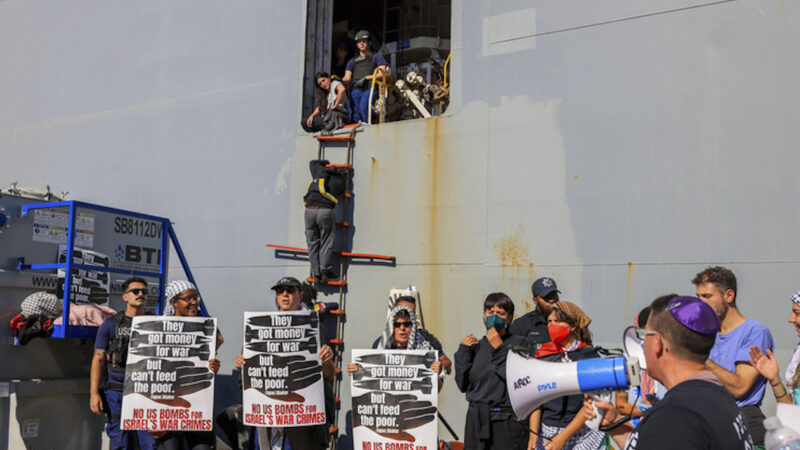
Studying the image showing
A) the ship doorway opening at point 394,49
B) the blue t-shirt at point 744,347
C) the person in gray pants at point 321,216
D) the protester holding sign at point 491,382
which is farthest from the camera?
the ship doorway opening at point 394,49

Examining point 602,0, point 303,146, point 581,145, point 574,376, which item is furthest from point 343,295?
point 574,376

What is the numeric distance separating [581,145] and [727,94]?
4.79 ft

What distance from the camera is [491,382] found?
577 centimetres

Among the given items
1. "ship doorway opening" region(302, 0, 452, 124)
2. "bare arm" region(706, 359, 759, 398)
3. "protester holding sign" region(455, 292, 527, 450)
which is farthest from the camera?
"ship doorway opening" region(302, 0, 452, 124)

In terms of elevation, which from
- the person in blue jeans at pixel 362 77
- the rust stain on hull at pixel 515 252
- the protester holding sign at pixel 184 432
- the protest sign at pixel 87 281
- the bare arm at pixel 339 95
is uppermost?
the person in blue jeans at pixel 362 77

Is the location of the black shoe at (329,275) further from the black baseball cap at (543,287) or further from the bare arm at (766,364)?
the bare arm at (766,364)

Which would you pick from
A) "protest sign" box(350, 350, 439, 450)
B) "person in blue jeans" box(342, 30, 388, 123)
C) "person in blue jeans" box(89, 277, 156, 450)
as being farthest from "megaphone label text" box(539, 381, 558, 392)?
"person in blue jeans" box(342, 30, 388, 123)

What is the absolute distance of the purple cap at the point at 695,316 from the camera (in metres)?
2.68

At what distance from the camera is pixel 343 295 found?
8.94 meters

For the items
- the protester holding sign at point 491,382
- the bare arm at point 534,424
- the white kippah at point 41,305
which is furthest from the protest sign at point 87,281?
the bare arm at point 534,424

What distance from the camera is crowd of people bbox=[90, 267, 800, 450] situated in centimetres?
255

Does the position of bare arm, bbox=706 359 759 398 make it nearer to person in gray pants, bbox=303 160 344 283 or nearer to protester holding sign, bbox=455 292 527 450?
protester holding sign, bbox=455 292 527 450

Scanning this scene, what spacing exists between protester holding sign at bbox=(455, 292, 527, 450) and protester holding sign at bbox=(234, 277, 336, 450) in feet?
4.09

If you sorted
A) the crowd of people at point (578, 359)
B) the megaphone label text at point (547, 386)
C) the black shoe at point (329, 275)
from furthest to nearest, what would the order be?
the black shoe at point (329, 275), the megaphone label text at point (547, 386), the crowd of people at point (578, 359)
